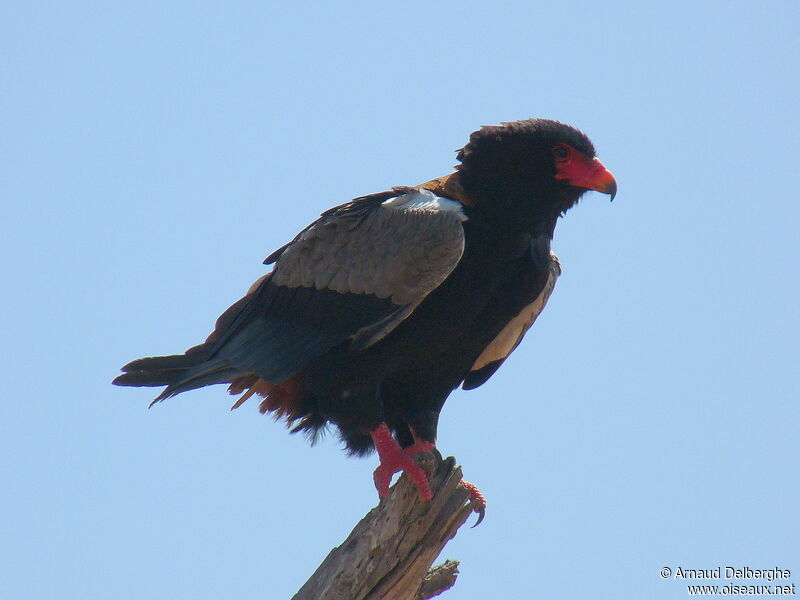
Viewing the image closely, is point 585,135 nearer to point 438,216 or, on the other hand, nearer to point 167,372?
point 438,216

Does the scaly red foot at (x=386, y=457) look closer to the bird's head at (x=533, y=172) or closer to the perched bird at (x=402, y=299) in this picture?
the perched bird at (x=402, y=299)

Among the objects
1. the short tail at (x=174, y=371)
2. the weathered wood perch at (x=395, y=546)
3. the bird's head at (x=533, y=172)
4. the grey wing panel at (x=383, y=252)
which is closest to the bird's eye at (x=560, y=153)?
the bird's head at (x=533, y=172)

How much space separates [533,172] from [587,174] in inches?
12.5

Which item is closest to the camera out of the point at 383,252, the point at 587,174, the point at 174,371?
the point at 383,252

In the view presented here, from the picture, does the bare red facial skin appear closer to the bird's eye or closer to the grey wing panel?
the bird's eye

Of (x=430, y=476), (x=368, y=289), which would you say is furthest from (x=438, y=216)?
(x=430, y=476)

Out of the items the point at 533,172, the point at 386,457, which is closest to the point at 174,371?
the point at 386,457

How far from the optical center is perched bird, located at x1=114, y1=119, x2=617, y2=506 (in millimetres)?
5664

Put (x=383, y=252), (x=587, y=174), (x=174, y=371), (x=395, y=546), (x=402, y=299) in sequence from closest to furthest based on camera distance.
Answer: (x=395, y=546)
(x=402, y=299)
(x=383, y=252)
(x=587, y=174)
(x=174, y=371)

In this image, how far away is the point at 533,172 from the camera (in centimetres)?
598

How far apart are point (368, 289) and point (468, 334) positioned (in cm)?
65

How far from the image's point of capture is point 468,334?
588cm

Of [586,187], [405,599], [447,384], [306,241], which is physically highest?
[586,187]

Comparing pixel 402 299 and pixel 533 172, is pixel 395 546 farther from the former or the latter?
pixel 533 172
